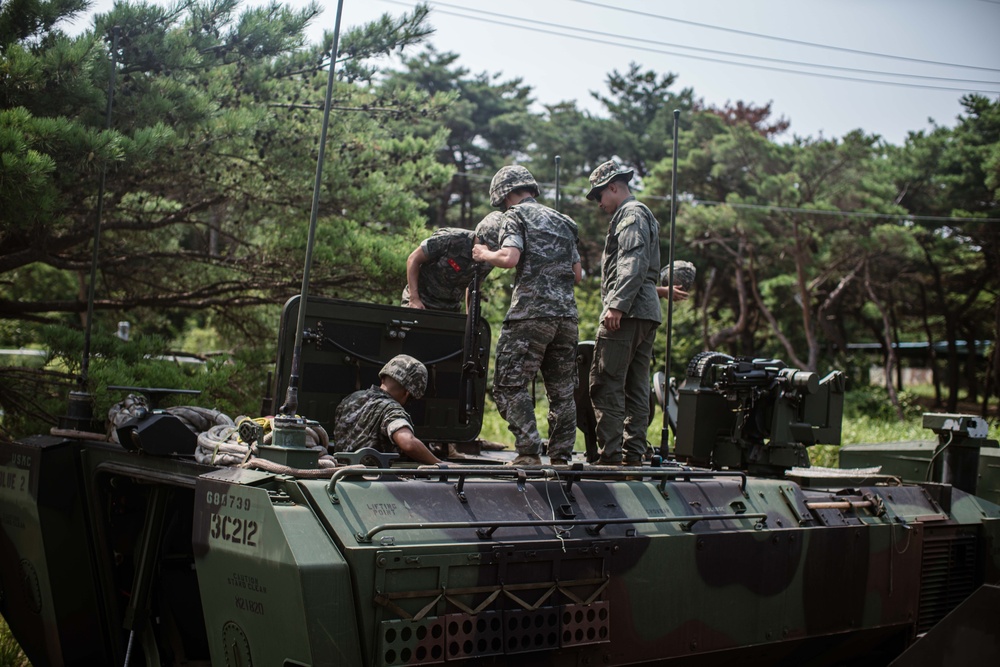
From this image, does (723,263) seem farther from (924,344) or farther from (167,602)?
(167,602)

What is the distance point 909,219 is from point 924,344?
29.1 ft

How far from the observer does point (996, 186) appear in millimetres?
21875

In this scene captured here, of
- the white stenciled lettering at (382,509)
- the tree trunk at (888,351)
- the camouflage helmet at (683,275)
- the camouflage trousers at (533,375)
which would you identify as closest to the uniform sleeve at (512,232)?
the camouflage trousers at (533,375)

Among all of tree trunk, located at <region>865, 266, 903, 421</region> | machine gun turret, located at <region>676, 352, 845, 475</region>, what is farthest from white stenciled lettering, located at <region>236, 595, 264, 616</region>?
tree trunk, located at <region>865, 266, 903, 421</region>

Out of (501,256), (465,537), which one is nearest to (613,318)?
(501,256)

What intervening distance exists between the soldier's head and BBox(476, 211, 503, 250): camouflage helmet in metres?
0.57

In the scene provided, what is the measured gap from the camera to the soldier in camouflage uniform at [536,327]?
5609 millimetres

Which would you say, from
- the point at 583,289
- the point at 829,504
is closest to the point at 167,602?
the point at 829,504

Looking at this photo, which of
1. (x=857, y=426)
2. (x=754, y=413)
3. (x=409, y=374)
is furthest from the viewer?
(x=857, y=426)

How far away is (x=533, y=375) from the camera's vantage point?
568cm

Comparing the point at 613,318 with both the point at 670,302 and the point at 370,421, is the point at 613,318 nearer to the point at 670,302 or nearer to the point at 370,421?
the point at 670,302

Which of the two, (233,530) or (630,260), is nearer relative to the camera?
(233,530)

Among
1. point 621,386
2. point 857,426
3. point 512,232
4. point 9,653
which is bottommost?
point 9,653

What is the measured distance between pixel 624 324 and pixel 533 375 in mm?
634
